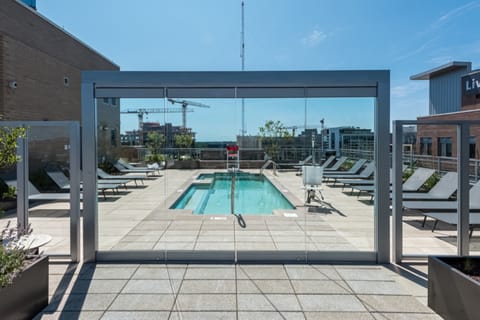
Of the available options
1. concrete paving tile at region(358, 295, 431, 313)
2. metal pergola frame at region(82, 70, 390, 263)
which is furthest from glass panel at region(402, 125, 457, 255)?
concrete paving tile at region(358, 295, 431, 313)

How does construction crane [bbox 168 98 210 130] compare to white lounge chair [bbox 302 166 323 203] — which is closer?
construction crane [bbox 168 98 210 130]

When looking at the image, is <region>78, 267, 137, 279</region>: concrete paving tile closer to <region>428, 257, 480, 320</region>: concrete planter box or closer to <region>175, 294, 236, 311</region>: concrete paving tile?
<region>175, 294, 236, 311</region>: concrete paving tile

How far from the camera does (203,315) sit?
2.59m

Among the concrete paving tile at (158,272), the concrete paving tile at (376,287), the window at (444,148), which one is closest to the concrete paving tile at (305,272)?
the concrete paving tile at (376,287)

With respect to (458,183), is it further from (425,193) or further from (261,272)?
(261,272)

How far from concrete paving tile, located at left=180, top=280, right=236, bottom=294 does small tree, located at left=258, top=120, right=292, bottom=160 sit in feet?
7.98

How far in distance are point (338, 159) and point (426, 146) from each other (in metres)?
1.55

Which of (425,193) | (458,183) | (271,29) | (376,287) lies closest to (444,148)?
(425,193)

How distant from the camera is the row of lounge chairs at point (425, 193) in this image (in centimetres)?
463

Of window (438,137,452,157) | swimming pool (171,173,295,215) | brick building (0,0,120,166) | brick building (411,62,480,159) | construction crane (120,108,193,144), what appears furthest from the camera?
brick building (411,62,480,159)

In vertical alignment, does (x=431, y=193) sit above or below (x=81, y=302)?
above

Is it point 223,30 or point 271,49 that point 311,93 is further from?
point 271,49

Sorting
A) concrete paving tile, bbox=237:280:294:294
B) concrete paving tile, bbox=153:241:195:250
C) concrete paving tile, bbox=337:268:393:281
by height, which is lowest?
concrete paving tile, bbox=337:268:393:281

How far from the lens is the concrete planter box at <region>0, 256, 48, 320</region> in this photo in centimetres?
224
